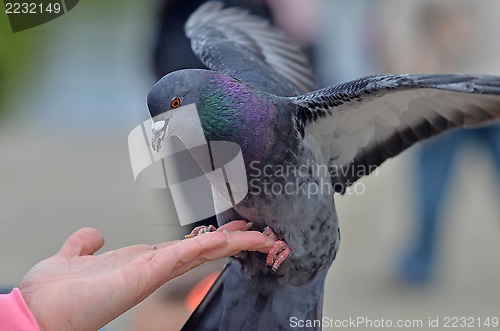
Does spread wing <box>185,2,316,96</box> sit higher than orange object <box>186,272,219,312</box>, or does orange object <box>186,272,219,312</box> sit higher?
spread wing <box>185,2,316,96</box>

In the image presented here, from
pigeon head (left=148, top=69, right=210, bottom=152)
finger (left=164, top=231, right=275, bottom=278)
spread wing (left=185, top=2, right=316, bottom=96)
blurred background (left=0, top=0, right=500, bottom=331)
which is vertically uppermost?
pigeon head (left=148, top=69, right=210, bottom=152)

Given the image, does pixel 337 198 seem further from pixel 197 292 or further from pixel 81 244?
pixel 81 244

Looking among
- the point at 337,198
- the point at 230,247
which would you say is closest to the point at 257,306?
the point at 230,247

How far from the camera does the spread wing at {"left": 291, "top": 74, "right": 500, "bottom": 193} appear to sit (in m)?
2.17

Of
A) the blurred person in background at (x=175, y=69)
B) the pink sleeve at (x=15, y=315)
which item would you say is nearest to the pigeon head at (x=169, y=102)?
the pink sleeve at (x=15, y=315)

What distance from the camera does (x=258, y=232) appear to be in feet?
7.36

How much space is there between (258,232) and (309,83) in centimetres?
158

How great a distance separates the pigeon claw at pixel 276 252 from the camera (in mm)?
2303

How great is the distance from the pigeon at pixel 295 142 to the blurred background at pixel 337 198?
4.30 feet

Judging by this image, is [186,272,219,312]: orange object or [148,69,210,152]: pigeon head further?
[186,272,219,312]: orange object

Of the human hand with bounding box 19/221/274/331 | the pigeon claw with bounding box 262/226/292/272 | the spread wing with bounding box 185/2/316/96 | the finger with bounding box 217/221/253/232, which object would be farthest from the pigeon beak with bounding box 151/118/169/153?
the spread wing with bounding box 185/2/316/96

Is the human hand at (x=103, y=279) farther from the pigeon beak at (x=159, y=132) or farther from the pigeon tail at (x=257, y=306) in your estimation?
the pigeon tail at (x=257, y=306)

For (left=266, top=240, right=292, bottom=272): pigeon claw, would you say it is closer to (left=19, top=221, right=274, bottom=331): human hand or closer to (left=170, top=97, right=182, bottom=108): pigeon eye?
(left=19, top=221, right=274, bottom=331): human hand

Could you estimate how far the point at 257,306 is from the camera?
8.39 ft
